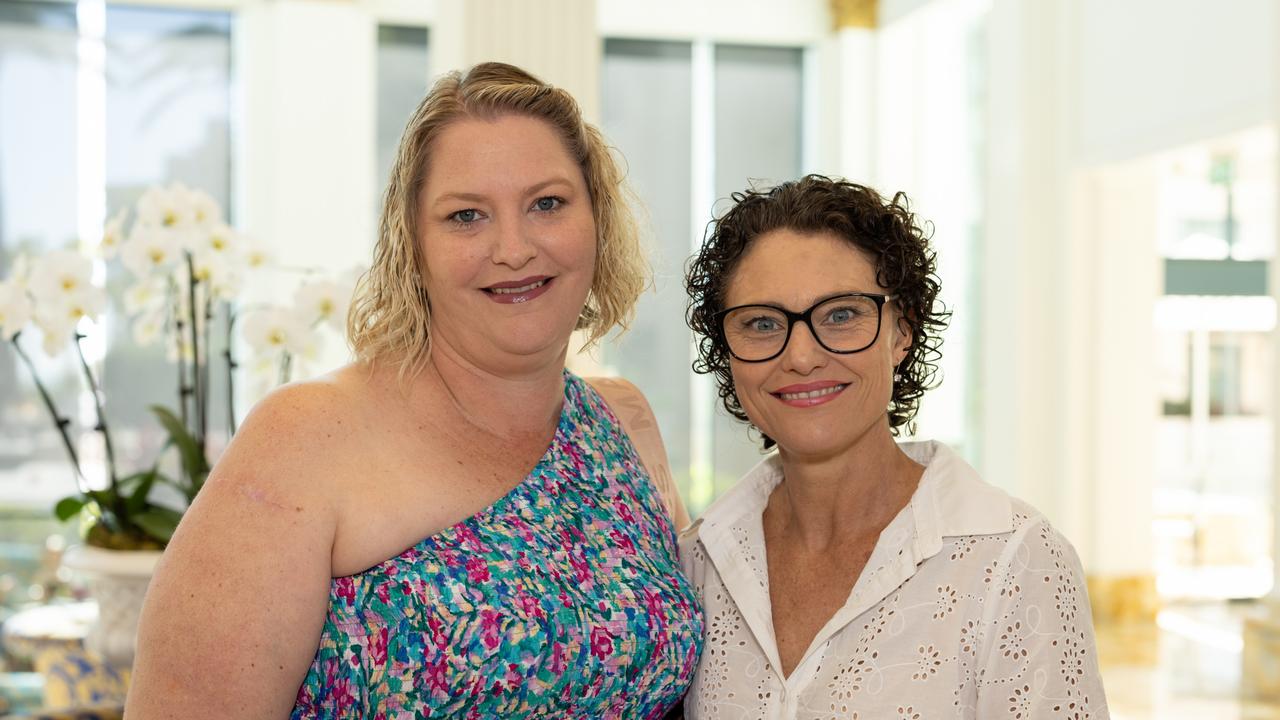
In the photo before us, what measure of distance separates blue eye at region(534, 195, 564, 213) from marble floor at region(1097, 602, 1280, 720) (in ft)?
18.0

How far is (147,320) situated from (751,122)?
300 inches

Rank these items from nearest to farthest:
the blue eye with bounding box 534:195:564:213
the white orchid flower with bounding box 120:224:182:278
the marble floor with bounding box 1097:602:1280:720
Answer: the blue eye with bounding box 534:195:564:213 < the white orchid flower with bounding box 120:224:182:278 < the marble floor with bounding box 1097:602:1280:720

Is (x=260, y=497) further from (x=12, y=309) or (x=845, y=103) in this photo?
(x=845, y=103)

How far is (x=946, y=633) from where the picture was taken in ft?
5.94

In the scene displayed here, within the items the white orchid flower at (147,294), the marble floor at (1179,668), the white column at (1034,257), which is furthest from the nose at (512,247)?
the white column at (1034,257)

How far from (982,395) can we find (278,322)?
7544 mm

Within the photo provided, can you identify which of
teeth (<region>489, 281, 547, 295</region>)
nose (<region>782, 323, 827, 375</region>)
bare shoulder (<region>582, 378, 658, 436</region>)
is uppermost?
teeth (<region>489, 281, 547, 295</region>)

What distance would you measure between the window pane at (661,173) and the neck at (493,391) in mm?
7567

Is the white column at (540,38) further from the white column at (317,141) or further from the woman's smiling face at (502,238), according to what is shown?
the woman's smiling face at (502,238)

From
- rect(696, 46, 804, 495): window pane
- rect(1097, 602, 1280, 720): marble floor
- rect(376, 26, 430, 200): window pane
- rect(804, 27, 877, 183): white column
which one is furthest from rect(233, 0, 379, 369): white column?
rect(1097, 602, 1280, 720): marble floor

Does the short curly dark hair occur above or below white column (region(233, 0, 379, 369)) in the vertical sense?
below

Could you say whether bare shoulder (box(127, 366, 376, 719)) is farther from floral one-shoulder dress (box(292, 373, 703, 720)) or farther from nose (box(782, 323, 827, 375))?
nose (box(782, 323, 827, 375))

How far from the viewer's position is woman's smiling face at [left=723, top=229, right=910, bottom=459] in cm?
192

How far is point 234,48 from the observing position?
892 centimetres
